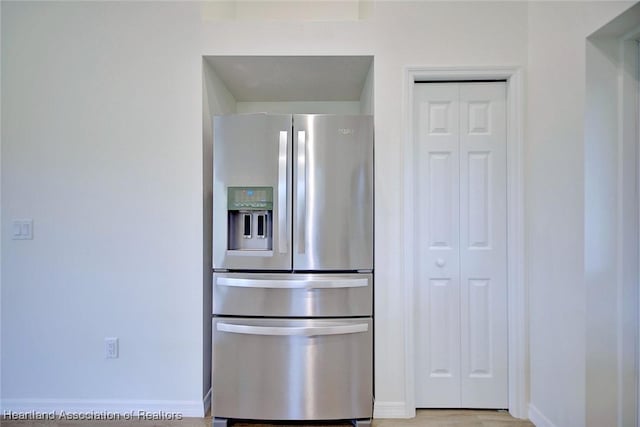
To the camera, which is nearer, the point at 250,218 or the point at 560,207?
the point at 560,207

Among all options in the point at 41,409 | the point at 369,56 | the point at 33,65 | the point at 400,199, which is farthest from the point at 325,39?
the point at 41,409

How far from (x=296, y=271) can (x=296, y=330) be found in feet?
1.06

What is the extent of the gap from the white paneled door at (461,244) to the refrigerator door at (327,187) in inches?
17.8

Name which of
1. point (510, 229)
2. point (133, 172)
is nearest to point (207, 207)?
point (133, 172)

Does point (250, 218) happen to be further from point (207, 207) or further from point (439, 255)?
point (439, 255)

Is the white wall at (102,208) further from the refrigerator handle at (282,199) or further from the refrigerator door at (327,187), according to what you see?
the refrigerator door at (327,187)

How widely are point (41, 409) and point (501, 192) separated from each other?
3122 mm

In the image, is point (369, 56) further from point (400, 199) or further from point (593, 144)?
point (593, 144)

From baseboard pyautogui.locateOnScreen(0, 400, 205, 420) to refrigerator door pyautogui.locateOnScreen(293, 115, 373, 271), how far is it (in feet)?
3.66

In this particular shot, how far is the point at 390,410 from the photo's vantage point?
199 cm

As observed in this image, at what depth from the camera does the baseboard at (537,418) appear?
5.98 feet

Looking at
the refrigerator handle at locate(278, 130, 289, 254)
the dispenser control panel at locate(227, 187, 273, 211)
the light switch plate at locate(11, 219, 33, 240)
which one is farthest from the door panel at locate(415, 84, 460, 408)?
the light switch plate at locate(11, 219, 33, 240)

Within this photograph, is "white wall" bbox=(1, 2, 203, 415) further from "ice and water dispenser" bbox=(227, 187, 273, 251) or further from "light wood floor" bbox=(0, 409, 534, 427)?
"ice and water dispenser" bbox=(227, 187, 273, 251)

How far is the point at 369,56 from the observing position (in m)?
2.03
